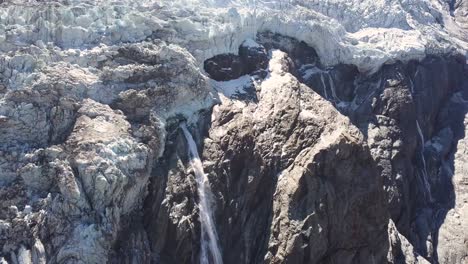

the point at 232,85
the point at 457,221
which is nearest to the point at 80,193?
the point at 232,85

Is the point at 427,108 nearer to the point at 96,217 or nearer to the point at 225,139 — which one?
the point at 225,139

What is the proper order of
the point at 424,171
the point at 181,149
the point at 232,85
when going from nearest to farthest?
the point at 181,149
the point at 232,85
the point at 424,171

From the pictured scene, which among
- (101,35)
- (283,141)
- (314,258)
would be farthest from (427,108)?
(101,35)

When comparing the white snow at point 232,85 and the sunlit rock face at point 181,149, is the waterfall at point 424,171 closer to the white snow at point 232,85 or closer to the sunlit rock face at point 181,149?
the sunlit rock face at point 181,149

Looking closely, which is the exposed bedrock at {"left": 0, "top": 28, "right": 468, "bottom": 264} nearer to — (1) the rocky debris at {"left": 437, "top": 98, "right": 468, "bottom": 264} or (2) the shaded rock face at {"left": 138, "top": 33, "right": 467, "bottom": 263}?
(2) the shaded rock face at {"left": 138, "top": 33, "right": 467, "bottom": 263}

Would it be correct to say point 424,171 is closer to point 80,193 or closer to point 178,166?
point 178,166

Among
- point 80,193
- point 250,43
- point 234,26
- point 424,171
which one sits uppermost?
point 234,26
